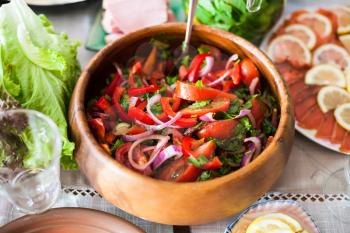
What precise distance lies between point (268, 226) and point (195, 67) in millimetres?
544

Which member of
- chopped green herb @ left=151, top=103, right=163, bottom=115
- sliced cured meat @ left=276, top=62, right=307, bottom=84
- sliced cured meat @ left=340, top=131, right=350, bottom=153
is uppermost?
chopped green herb @ left=151, top=103, right=163, bottom=115

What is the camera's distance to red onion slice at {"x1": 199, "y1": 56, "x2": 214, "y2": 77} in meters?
1.56

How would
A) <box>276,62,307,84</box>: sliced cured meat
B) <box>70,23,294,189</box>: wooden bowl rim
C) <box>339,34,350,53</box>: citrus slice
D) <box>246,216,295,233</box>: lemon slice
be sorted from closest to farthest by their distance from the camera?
<box>70,23,294,189</box>: wooden bowl rim, <box>246,216,295,233</box>: lemon slice, <box>276,62,307,84</box>: sliced cured meat, <box>339,34,350,53</box>: citrus slice

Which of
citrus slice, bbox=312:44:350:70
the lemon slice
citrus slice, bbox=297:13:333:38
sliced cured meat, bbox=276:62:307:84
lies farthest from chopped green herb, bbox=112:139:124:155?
citrus slice, bbox=297:13:333:38

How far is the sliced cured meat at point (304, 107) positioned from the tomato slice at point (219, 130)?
0.37 meters

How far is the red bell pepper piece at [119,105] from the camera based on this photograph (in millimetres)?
1448

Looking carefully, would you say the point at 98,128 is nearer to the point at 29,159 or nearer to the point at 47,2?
the point at 29,159

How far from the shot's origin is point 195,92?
4.61 feet

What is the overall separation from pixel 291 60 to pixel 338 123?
0.31 meters

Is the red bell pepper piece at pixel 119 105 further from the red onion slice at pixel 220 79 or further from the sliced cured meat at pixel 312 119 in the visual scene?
the sliced cured meat at pixel 312 119

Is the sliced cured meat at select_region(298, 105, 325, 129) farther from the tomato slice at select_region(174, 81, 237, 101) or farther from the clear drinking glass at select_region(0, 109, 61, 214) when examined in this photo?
the clear drinking glass at select_region(0, 109, 61, 214)

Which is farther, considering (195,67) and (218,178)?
(195,67)

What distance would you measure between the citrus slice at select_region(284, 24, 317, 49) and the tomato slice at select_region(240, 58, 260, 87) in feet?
1.47

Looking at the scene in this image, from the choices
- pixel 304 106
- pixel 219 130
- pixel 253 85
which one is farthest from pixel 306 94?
pixel 219 130
